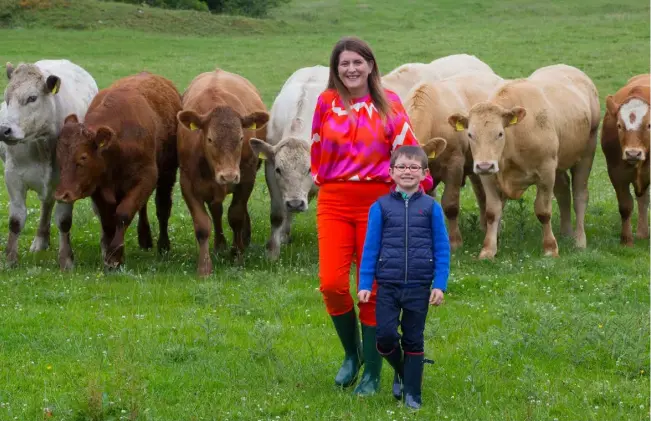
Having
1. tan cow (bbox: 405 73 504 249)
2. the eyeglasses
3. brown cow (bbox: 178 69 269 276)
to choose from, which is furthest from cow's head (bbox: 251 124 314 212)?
the eyeglasses

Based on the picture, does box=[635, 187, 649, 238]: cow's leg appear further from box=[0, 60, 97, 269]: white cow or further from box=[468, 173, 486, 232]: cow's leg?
box=[0, 60, 97, 269]: white cow

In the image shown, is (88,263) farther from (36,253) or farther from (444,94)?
(444,94)

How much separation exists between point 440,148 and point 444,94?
453 cm

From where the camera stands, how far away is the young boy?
6.42m

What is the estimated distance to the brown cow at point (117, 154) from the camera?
10.7 metres

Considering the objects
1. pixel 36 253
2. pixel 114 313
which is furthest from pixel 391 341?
pixel 36 253

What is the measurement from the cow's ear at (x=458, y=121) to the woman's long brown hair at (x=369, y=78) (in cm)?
492

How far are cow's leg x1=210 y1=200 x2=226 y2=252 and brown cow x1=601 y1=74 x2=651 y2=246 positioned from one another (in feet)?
16.1

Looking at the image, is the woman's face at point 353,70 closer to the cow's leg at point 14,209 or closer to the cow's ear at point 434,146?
the cow's ear at point 434,146

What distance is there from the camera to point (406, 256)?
6418mm

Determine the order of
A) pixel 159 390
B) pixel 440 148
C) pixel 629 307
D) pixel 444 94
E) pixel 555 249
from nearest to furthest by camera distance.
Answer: pixel 159 390 → pixel 440 148 → pixel 629 307 → pixel 555 249 → pixel 444 94

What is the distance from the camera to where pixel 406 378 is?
660 centimetres

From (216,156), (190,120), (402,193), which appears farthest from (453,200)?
(402,193)

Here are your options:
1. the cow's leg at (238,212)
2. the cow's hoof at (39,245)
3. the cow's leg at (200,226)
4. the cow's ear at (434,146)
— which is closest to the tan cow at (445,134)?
the cow's leg at (238,212)
